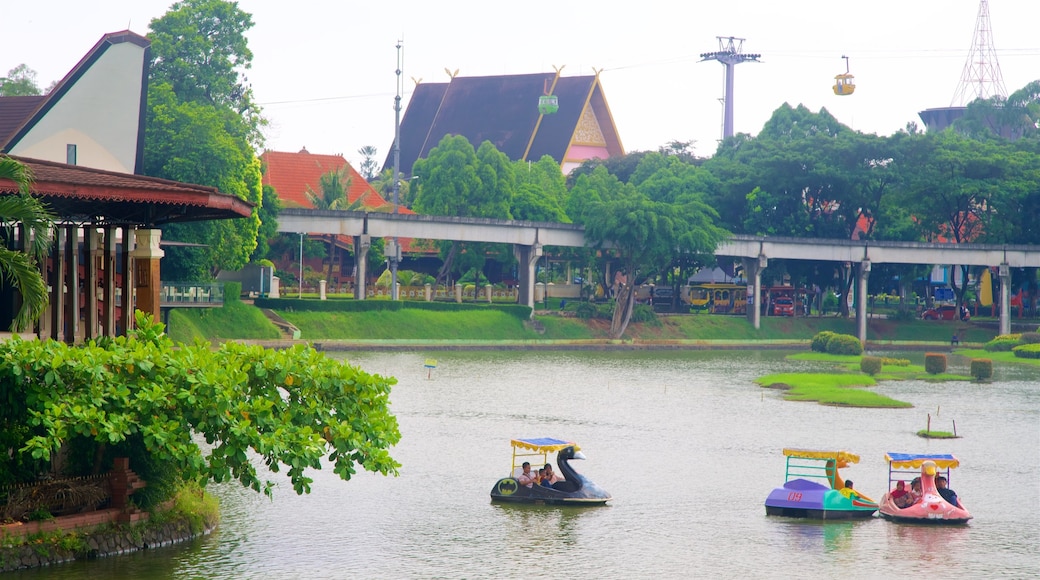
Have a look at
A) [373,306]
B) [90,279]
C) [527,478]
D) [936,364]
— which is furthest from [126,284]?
[936,364]

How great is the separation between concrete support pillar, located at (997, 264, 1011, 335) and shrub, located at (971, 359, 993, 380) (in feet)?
103

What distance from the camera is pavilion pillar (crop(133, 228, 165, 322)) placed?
26.3 m

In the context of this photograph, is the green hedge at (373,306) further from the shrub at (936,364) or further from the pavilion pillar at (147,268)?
the pavilion pillar at (147,268)

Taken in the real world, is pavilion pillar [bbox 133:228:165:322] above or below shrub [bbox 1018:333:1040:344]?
above

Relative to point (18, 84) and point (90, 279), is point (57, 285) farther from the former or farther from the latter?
point (18, 84)

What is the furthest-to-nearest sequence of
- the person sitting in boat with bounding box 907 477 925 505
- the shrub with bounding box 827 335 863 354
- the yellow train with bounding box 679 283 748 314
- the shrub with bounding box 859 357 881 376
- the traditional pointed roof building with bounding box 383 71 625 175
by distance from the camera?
the traditional pointed roof building with bounding box 383 71 625 175
the yellow train with bounding box 679 283 748 314
the shrub with bounding box 827 335 863 354
the shrub with bounding box 859 357 881 376
the person sitting in boat with bounding box 907 477 925 505

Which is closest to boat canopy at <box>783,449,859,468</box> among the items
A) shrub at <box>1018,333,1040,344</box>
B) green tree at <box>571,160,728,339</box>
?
green tree at <box>571,160,728,339</box>

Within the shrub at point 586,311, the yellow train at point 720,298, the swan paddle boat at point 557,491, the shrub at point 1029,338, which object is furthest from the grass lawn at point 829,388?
the yellow train at point 720,298

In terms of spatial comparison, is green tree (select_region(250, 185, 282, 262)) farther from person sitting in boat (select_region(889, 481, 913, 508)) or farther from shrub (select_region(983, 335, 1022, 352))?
person sitting in boat (select_region(889, 481, 913, 508))

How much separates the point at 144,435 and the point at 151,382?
87cm

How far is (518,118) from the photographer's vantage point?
134375 millimetres

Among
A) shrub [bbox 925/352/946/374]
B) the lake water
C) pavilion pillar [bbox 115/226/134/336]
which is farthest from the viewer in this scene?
shrub [bbox 925/352/946/374]

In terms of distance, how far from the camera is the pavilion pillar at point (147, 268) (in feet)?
86.2

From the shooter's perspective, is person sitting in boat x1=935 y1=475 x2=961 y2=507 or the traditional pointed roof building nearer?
person sitting in boat x1=935 y1=475 x2=961 y2=507
